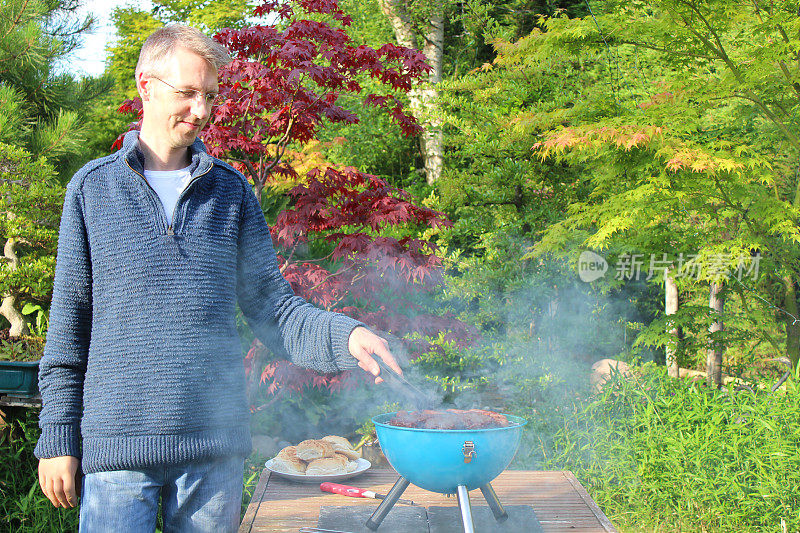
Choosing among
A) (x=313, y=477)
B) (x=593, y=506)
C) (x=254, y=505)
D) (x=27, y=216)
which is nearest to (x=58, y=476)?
(x=254, y=505)

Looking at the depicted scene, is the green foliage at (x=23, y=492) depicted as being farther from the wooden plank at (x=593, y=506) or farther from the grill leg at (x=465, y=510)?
the wooden plank at (x=593, y=506)

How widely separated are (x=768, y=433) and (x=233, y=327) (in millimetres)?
2843

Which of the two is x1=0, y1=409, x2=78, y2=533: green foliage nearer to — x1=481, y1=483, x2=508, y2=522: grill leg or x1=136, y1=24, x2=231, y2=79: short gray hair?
x1=481, y1=483, x2=508, y2=522: grill leg

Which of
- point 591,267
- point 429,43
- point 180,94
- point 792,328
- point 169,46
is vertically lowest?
point 792,328

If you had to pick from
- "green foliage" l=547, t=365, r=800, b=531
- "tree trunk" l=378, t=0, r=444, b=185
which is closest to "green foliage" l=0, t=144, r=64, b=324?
"green foliage" l=547, t=365, r=800, b=531

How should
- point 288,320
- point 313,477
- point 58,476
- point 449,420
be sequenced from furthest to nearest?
1. point 313,477
2. point 449,420
3. point 288,320
4. point 58,476

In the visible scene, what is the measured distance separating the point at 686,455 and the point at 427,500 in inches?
58.6

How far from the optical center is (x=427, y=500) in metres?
2.40

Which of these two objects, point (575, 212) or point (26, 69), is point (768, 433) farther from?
point (26, 69)

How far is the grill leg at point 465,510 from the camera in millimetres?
1696

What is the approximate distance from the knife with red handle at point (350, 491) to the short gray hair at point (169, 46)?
1.65 meters

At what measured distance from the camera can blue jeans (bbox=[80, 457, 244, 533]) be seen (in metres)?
1.30

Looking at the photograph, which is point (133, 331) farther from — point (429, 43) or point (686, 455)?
point (429, 43)

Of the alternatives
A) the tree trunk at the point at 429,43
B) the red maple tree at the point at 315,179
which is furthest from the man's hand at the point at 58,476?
the tree trunk at the point at 429,43
